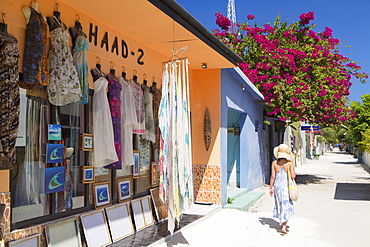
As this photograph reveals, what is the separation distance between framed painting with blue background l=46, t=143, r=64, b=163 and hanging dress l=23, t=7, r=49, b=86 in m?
0.81

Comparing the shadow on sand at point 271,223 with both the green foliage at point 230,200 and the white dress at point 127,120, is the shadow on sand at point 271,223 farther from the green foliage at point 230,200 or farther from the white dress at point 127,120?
the white dress at point 127,120

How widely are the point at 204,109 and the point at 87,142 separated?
4.18 meters

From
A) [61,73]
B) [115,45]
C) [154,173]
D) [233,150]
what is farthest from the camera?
[233,150]

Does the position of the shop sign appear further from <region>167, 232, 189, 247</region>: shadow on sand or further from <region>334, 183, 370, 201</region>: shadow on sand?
<region>334, 183, 370, 201</region>: shadow on sand

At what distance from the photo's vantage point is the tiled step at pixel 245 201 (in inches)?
353

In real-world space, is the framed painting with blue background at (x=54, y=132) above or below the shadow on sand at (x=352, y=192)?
above

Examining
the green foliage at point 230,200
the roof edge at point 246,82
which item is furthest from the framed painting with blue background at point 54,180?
the roof edge at point 246,82

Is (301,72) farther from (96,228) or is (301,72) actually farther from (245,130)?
(96,228)

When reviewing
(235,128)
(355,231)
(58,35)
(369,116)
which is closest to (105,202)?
(58,35)

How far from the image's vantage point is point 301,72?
13.2 meters

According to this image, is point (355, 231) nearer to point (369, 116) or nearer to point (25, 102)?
point (25, 102)

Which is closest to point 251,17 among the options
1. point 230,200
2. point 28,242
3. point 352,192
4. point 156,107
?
point 352,192

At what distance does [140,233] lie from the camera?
239 inches

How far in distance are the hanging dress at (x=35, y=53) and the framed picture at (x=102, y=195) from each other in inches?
75.5
